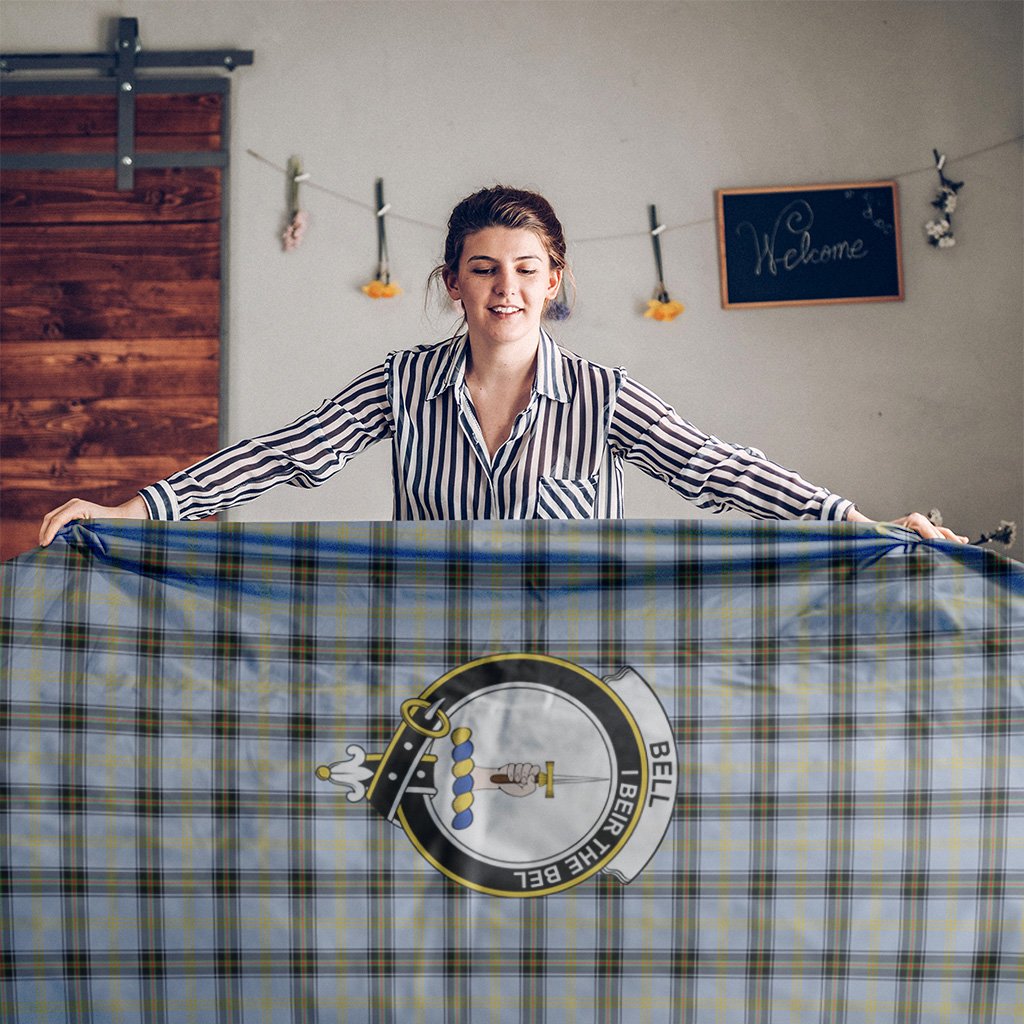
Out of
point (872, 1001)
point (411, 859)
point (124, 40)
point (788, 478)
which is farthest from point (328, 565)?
point (124, 40)

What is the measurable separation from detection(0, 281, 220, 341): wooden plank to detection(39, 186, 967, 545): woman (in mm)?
1363

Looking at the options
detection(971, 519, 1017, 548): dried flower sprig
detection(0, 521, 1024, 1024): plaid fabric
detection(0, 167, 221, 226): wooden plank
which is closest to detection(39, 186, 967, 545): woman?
detection(0, 521, 1024, 1024): plaid fabric

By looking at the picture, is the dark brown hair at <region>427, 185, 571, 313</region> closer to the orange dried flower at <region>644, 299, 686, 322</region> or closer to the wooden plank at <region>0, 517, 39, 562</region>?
the orange dried flower at <region>644, 299, 686, 322</region>

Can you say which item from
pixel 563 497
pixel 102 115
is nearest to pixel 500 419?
pixel 563 497

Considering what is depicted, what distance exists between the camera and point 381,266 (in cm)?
299

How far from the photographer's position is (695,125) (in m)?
2.98

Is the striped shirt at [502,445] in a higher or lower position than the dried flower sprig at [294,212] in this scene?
lower

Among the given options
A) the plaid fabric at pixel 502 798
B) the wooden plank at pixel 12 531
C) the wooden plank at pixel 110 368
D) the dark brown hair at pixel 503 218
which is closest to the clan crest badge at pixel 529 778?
the plaid fabric at pixel 502 798

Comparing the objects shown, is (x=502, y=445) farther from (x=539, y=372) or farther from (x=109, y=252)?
(x=109, y=252)

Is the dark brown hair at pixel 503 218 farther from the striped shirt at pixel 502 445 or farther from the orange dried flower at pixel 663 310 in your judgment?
the orange dried flower at pixel 663 310

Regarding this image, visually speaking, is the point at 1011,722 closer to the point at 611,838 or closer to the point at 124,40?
the point at 611,838

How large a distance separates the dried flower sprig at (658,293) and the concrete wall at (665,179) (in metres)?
0.02

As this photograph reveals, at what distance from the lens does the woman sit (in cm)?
177

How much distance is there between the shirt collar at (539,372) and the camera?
5.92 ft
